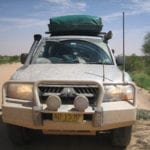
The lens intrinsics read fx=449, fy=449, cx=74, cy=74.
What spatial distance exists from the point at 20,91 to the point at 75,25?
352 cm

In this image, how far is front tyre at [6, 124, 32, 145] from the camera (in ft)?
22.4

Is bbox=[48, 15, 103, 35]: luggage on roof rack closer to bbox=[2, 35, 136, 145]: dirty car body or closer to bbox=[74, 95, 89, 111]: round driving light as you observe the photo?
bbox=[2, 35, 136, 145]: dirty car body

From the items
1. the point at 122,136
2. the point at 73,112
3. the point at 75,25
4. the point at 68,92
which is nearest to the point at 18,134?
the point at 68,92

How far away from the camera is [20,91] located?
636cm

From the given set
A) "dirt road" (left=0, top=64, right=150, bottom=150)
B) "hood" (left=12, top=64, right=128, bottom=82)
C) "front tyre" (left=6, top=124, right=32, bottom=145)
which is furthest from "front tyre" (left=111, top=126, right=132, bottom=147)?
"front tyre" (left=6, top=124, right=32, bottom=145)

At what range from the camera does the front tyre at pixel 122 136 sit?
670 cm

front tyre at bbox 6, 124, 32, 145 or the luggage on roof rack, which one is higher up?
the luggage on roof rack

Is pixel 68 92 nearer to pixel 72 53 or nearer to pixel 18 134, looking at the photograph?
pixel 18 134

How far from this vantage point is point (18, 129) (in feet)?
22.4

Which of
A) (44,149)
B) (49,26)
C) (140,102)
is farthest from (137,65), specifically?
(44,149)

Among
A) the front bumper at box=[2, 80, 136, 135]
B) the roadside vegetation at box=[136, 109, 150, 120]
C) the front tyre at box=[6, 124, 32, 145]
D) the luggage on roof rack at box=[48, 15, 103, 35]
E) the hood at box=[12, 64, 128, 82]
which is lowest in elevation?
the roadside vegetation at box=[136, 109, 150, 120]

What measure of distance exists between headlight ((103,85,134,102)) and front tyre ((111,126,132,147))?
579 millimetres

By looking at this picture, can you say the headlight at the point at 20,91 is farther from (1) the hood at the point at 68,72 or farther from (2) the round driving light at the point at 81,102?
(2) the round driving light at the point at 81,102

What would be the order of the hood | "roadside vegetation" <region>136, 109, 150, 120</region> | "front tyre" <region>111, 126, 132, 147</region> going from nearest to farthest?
the hood → "front tyre" <region>111, 126, 132, 147</region> → "roadside vegetation" <region>136, 109, 150, 120</region>
